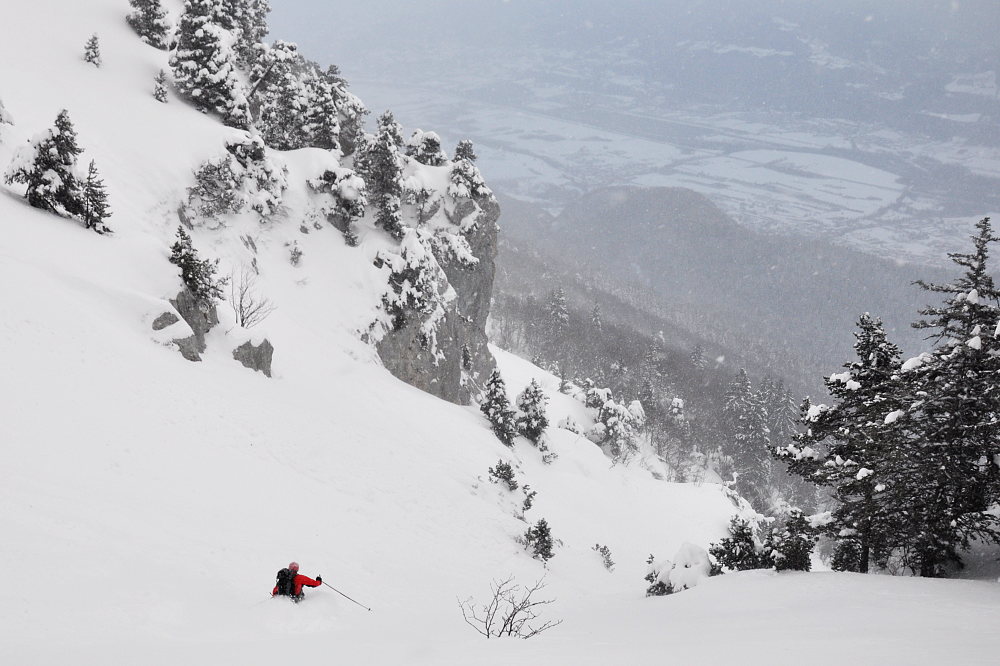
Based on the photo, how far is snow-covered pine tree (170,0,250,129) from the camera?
3450 centimetres

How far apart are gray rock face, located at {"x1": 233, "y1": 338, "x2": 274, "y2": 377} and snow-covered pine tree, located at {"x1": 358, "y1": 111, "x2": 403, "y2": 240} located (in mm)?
17132

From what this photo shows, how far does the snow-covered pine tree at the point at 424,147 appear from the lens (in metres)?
47.8

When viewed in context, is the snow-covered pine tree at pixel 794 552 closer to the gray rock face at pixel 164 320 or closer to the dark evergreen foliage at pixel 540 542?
the dark evergreen foliage at pixel 540 542

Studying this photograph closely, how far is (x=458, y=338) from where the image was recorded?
42.9 m

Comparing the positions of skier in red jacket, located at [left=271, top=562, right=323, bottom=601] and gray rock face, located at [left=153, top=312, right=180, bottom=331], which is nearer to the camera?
skier in red jacket, located at [left=271, top=562, right=323, bottom=601]

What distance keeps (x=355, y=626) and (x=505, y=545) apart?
1222cm

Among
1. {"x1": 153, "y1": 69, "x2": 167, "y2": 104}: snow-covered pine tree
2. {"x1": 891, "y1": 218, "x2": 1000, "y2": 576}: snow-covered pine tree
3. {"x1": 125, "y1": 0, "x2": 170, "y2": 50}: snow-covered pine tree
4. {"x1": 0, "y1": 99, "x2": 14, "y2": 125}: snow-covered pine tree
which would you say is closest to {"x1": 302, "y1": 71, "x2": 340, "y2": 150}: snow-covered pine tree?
{"x1": 153, "y1": 69, "x2": 167, "y2": 104}: snow-covered pine tree

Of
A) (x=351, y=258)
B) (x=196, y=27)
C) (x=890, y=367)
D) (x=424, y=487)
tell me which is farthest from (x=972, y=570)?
(x=196, y=27)

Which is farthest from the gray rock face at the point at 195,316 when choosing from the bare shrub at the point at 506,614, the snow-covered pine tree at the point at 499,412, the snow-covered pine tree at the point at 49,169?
the snow-covered pine tree at the point at 499,412

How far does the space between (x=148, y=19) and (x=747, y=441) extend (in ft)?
304

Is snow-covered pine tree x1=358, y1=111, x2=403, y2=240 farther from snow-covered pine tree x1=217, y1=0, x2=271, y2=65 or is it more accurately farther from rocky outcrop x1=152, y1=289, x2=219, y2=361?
rocky outcrop x1=152, y1=289, x2=219, y2=361

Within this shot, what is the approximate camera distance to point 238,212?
32.4 m

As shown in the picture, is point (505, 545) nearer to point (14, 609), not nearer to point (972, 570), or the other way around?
point (972, 570)

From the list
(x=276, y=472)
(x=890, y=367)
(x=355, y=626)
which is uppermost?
(x=890, y=367)
